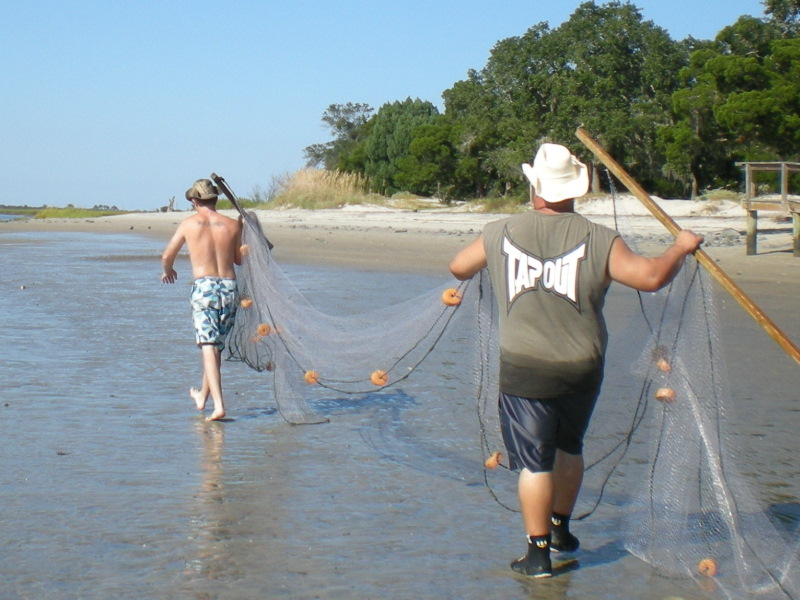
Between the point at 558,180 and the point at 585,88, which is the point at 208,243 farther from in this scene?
the point at 585,88

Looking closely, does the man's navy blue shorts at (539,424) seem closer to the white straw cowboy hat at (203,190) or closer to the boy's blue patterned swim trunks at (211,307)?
the boy's blue patterned swim trunks at (211,307)

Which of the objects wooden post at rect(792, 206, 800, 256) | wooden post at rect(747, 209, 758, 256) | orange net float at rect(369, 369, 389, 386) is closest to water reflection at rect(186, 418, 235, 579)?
orange net float at rect(369, 369, 389, 386)

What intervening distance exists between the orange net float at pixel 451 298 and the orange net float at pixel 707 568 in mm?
1627

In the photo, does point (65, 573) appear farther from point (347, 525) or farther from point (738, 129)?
point (738, 129)

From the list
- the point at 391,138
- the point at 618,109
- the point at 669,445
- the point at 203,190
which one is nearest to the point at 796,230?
the point at 203,190

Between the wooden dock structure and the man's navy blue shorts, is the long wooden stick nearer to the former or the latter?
the man's navy blue shorts

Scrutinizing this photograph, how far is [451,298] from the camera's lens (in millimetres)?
5234

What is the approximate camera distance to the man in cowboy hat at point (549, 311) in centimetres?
418

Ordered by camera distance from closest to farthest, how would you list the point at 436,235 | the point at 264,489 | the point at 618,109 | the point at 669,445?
the point at 669,445 < the point at 264,489 < the point at 436,235 < the point at 618,109

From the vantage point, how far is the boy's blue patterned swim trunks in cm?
726

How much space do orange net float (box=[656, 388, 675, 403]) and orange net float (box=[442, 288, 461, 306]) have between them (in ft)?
3.44

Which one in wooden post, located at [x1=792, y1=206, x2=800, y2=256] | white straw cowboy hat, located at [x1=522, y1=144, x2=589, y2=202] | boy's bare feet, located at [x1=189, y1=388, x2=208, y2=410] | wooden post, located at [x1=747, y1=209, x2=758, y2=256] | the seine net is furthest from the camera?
wooden post, located at [x1=747, y1=209, x2=758, y2=256]

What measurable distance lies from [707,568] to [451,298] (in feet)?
5.53

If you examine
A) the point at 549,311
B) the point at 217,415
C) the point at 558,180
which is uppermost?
the point at 558,180
